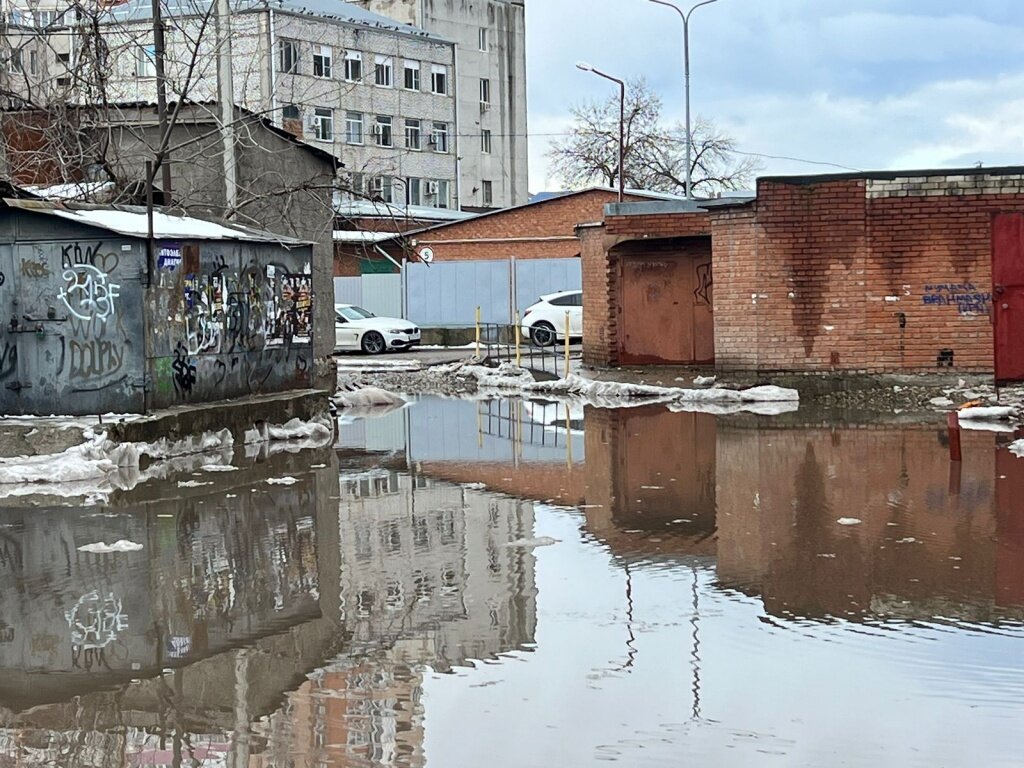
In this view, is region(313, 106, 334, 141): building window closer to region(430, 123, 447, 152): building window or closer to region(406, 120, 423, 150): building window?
region(406, 120, 423, 150): building window

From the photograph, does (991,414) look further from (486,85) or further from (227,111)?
(486,85)

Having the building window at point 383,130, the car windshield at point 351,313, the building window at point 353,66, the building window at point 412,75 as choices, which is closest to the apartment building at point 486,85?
the building window at point 412,75

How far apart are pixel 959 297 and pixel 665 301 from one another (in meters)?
7.34

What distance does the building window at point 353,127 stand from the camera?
65312 millimetres

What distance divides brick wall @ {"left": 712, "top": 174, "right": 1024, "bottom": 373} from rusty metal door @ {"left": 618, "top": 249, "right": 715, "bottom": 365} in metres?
4.30

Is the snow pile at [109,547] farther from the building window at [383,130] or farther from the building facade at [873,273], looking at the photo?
the building window at [383,130]

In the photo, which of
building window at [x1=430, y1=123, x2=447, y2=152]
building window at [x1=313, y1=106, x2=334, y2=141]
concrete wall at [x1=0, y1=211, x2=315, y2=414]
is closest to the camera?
concrete wall at [x1=0, y1=211, x2=315, y2=414]

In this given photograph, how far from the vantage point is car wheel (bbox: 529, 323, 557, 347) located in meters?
38.2

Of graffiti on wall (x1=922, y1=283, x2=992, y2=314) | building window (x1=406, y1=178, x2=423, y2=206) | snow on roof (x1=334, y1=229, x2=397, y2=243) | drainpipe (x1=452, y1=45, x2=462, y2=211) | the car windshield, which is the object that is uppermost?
drainpipe (x1=452, y1=45, x2=462, y2=211)

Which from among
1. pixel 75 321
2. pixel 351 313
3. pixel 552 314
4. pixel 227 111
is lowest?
pixel 75 321

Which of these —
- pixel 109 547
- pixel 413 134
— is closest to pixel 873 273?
pixel 109 547

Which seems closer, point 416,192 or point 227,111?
point 227,111

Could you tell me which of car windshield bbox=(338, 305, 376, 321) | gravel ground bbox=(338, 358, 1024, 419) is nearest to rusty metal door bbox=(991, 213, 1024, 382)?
gravel ground bbox=(338, 358, 1024, 419)

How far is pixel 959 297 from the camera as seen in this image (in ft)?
70.3
